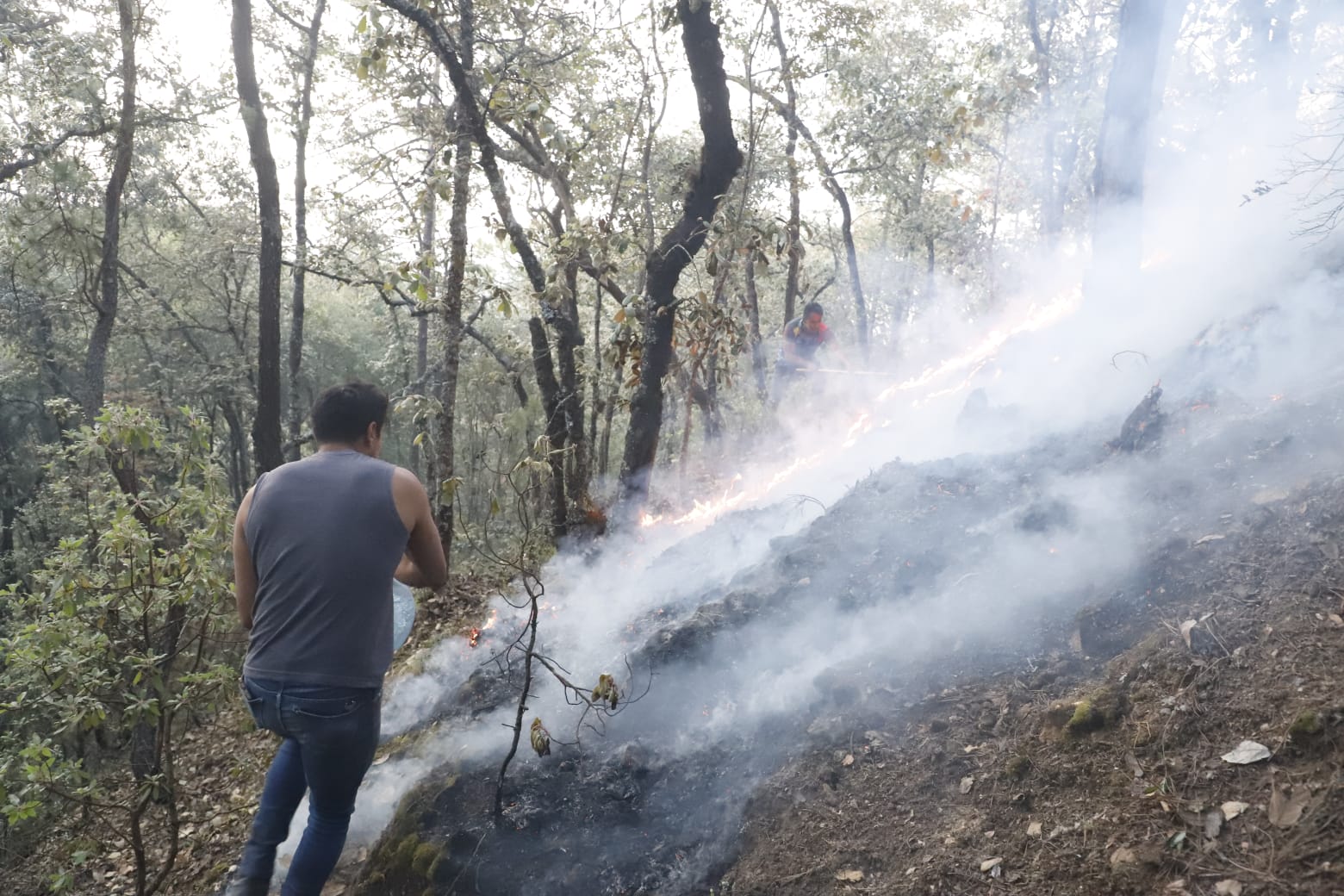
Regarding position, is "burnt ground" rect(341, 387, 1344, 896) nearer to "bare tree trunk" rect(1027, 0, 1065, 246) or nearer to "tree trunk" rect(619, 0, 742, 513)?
"tree trunk" rect(619, 0, 742, 513)

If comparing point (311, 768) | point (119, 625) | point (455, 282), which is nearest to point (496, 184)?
point (455, 282)

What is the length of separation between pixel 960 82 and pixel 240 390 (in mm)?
17108

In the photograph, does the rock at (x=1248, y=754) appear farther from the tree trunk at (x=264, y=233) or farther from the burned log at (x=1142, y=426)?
the tree trunk at (x=264, y=233)


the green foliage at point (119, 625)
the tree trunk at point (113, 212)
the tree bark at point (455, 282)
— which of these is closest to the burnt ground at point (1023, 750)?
the green foliage at point (119, 625)

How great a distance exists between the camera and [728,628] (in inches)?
197

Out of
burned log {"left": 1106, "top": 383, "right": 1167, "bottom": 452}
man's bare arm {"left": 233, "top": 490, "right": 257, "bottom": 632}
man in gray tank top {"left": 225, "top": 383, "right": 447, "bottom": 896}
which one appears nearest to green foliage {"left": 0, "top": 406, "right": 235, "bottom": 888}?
man's bare arm {"left": 233, "top": 490, "right": 257, "bottom": 632}

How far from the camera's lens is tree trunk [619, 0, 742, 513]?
21.6 feet

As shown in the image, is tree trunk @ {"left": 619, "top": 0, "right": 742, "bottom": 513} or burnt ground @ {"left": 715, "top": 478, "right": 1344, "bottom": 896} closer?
burnt ground @ {"left": 715, "top": 478, "right": 1344, "bottom": 896}

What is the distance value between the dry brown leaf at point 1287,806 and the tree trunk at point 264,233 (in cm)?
842

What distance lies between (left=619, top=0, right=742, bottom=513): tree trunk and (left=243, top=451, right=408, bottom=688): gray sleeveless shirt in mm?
4646

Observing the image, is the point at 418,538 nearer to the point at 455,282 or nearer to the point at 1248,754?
the point at 1248,754

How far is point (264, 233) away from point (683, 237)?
455 centimetres

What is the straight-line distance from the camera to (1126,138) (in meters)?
8.41

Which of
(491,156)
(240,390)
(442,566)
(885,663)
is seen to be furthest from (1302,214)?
(240,390)
